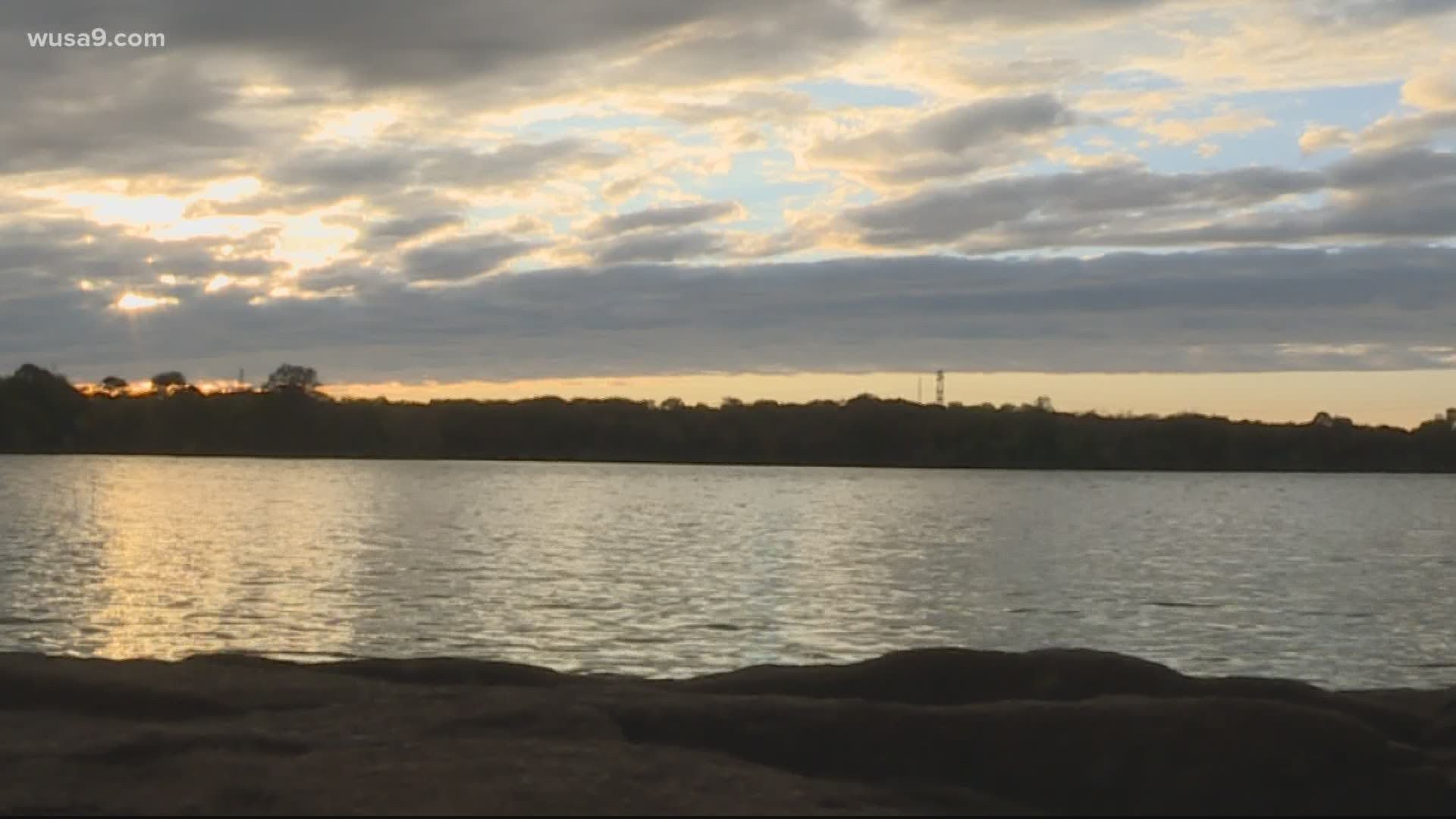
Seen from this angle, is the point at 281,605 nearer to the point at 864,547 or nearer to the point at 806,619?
the point at 806,619

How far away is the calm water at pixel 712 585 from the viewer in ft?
98.9

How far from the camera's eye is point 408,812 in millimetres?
6719

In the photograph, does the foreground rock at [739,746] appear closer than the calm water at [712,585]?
Yes

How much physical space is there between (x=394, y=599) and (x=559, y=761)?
31196 mm

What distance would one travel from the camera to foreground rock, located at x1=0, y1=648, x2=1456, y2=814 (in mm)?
7555

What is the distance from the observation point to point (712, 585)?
42.7 metres

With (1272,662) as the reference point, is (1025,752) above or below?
above

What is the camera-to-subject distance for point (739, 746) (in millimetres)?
9242

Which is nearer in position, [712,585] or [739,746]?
[739,746]

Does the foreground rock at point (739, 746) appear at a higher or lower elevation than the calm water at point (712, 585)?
higher

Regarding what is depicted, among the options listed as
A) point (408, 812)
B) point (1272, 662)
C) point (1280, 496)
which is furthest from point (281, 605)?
point (1280, 496)

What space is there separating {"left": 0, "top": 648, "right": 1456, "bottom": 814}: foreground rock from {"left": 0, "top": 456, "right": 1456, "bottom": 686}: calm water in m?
15.6

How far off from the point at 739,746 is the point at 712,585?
3357cm

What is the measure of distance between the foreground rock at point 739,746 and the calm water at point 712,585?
1559cm
